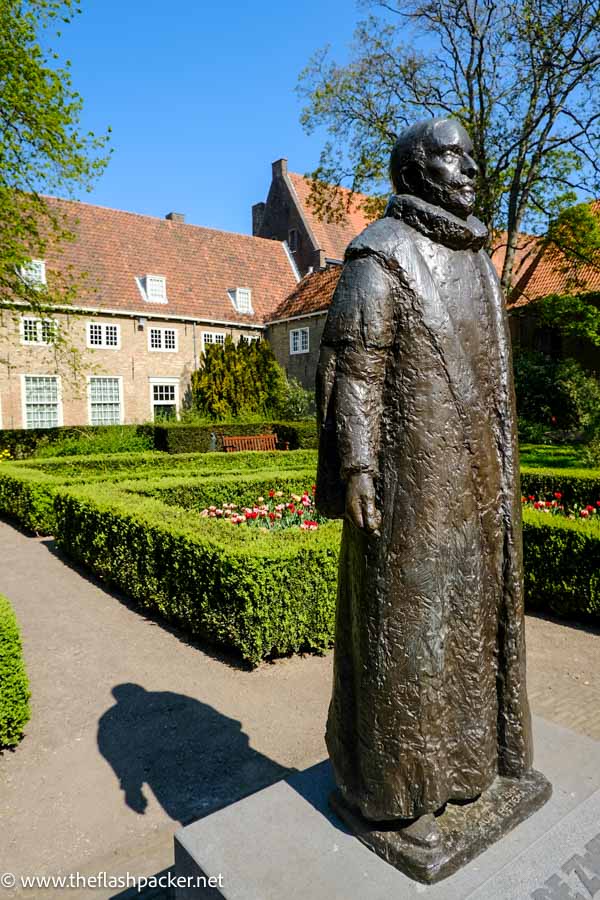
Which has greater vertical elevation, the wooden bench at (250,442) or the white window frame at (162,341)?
the white window frame at (162,341)

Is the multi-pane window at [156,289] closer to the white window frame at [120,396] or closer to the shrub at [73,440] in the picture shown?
the white window frame at [120,396]

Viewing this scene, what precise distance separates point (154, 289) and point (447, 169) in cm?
2561

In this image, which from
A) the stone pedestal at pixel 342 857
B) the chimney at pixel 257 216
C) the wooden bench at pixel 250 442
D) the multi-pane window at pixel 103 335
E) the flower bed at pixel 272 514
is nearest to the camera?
the stone pedestal at pixel 342 857

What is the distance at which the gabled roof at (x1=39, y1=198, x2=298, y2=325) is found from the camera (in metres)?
25.1

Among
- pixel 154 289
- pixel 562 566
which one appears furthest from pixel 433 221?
pixel 154 289

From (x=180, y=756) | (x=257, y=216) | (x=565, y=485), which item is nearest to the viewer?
(x=180, y=756)

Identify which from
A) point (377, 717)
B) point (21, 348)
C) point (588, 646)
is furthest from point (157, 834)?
point (21, 348)

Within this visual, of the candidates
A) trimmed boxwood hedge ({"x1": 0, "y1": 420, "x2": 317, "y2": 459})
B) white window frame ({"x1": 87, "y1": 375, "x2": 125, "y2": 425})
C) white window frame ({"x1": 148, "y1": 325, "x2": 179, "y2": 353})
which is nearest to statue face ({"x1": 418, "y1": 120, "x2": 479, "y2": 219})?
trimmed boxwood hedge ({"x1": 0, "y1": 420, "x2": 317, "y2": 459})

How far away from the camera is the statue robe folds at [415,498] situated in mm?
2133

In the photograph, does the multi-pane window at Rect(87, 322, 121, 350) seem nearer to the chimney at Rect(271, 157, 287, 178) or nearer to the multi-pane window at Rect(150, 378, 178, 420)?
the multi-pane window at Rect(150, 378, 178, 420)

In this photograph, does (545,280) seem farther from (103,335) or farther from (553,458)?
(103,335)

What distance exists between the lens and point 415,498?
213cm

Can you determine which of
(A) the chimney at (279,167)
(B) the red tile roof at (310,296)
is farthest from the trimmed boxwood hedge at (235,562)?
(A) the chimney at (279,167)

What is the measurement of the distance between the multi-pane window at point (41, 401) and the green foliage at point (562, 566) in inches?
811
